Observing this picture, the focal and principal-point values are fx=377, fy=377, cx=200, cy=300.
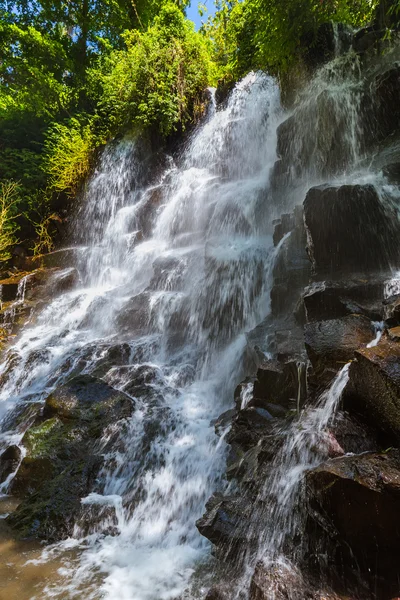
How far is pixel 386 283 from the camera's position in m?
4.96

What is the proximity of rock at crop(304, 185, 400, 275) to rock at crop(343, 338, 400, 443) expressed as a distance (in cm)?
266

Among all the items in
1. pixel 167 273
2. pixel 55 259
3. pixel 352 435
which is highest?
pixel 55 259

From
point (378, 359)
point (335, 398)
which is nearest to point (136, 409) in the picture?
point (335, 398)

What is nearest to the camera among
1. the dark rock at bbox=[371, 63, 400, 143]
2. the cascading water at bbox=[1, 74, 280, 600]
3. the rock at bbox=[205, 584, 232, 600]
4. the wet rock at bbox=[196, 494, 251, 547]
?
the rock at bbox=[205, 584, 232, 600]

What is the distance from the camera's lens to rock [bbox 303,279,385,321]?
4.73 m

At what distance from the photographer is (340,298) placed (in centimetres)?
480

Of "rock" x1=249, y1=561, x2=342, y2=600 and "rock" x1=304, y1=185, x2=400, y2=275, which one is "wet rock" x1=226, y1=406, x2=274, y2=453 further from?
"rock" x1=304, y1=185, x2=400, y2=275

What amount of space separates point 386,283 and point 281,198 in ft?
15.5

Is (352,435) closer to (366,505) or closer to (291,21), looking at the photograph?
(366,505)

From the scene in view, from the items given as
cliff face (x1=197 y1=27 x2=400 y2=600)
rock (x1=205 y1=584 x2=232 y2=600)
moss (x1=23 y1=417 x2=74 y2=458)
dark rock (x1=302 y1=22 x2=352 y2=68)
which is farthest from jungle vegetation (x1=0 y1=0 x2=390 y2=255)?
rock (x1=205 y1=584 x2=232 y2=600)

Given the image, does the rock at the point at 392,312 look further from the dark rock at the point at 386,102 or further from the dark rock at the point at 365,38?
the dark rock at the point at 365,38

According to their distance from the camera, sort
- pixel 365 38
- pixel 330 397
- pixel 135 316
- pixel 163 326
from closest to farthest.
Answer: pixel 330 397 → pixel 163 326 → pixel 135 316 → pixel 365 38

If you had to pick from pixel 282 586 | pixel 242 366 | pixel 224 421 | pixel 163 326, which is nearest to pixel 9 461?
pixel 224 421

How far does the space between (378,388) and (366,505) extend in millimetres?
861
